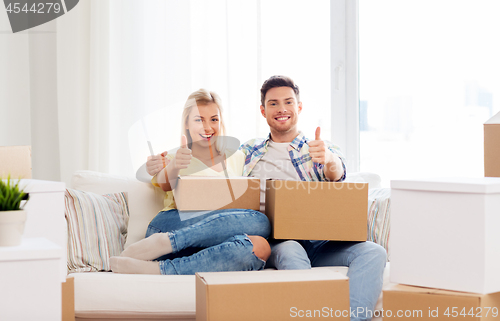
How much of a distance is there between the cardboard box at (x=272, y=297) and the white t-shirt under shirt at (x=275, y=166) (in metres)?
0.72

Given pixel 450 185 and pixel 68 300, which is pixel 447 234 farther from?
pixel 68 300

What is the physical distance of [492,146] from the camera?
1278 millimetres

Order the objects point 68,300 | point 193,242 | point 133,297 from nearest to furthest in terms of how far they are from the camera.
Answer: point 68,300, point 133,297, point 193,242

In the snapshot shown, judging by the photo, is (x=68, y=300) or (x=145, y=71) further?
(x=145, y=71)

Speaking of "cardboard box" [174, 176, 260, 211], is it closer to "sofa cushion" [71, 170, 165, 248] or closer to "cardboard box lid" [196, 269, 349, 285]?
"sofa cushion" [71, 170, 165, 248]

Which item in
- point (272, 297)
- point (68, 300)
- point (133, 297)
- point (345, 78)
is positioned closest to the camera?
point (272, 297)

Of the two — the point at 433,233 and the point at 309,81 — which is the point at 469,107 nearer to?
the point at 309,81

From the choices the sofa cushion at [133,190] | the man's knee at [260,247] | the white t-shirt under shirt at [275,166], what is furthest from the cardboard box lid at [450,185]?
the sofa cushion at [133,190]

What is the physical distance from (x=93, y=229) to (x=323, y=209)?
0.81 metres

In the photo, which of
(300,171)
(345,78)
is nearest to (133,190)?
(300,171)

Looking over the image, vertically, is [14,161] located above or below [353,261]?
above

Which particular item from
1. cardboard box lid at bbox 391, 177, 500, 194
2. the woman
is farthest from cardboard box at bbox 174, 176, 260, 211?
cardboard box lid at bbox 391, 177, 500, 194

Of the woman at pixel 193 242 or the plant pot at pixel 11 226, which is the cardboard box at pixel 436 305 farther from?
the plant pot at pixel 11 226

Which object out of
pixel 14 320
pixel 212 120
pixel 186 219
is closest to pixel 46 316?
pixel 14 320
